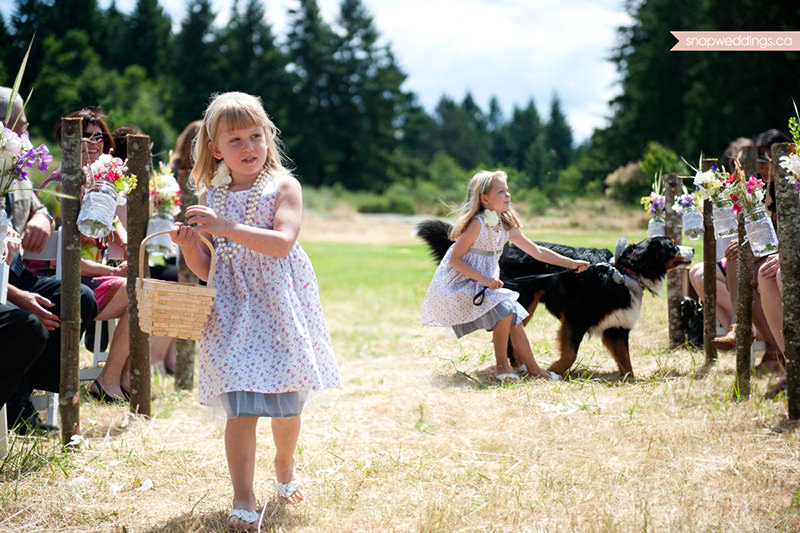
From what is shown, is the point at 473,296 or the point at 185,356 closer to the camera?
the point at 473,296

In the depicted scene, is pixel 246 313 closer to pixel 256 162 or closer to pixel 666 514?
pixel 256 162

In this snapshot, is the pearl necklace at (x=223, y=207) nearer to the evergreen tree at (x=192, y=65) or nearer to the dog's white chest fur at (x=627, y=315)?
the dog's white chest fur at (x=627, y=315)

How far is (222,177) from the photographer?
320cm

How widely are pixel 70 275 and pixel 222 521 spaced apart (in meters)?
1.66

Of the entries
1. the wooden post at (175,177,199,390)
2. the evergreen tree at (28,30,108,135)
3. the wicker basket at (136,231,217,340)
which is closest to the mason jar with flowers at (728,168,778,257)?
the wicker basket at (136,231,217,340)

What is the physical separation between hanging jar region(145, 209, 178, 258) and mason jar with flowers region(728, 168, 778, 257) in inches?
143

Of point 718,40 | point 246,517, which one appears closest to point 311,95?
point 718,40

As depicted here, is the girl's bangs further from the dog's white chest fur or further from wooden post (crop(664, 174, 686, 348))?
wooden post (crop(664, 174, 686, 348))

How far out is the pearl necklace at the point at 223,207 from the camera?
3076 mm

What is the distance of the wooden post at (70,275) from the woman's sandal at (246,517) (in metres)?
1.47

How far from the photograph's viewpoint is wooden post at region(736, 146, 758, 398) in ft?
14.9

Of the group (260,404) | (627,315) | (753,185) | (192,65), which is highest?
(192,65)

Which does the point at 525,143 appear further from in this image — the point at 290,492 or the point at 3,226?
the point at 3,226

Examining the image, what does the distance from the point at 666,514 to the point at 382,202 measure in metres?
35.5
